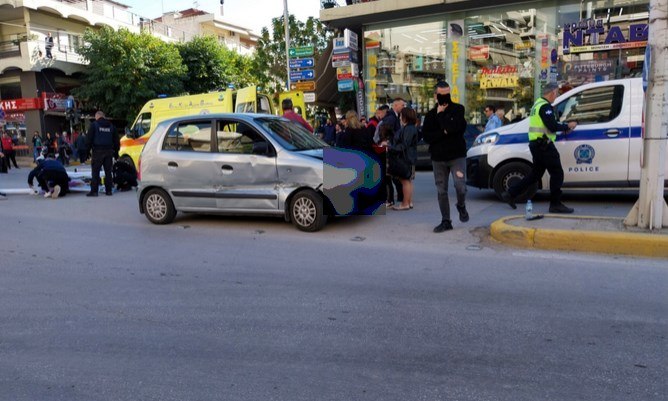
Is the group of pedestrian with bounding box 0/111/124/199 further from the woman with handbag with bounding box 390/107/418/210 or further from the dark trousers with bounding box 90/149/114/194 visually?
the woman with handbag with bounding box 390/107/418/210

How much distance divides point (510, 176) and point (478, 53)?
462 inches

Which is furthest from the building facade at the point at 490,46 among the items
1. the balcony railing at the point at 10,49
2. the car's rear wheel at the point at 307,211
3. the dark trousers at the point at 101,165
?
the balcony railing at the point at 10,49

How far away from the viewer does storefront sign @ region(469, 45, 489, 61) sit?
18850 millimetres

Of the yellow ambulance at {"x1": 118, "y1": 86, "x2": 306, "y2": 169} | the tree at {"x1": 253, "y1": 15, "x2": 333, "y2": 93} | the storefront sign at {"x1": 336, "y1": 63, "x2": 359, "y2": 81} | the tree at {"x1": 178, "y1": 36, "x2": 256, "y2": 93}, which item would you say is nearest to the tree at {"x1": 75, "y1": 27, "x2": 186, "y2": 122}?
the tree at {"x1": 178, "y1": 36, "x2": 256, "y2": 93}

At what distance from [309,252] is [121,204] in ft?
19.4

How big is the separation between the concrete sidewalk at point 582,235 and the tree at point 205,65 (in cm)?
2891

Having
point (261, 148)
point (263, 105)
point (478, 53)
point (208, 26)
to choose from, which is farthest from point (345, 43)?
Result: point (208, 26)

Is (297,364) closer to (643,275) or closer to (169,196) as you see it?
(643,275)

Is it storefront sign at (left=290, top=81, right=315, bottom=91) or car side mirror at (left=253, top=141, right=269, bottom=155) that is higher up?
storefront sign at (left=290, top=81, right=315, bottom=91)

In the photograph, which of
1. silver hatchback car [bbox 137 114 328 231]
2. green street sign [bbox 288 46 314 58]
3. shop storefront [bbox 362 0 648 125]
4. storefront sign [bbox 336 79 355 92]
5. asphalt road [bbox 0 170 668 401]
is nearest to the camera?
asphalt road [bbox 0 170 668 401]

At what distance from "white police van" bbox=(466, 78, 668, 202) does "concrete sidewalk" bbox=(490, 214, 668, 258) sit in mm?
1806

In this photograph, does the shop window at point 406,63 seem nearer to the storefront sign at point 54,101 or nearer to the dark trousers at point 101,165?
the dark trousers at point 101,165

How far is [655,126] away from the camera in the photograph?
5793 millimetres

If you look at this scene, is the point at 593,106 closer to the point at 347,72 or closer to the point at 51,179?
the point at 51,179
